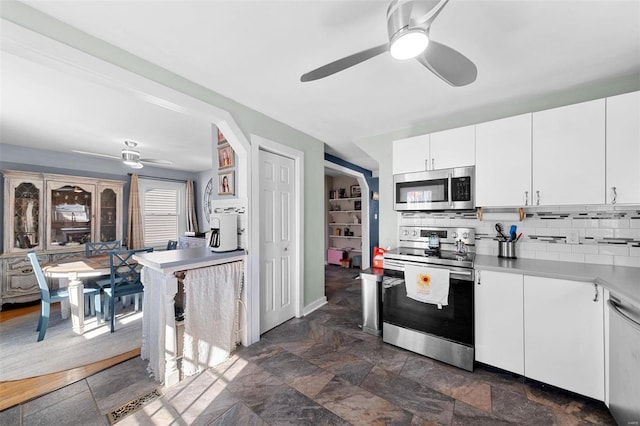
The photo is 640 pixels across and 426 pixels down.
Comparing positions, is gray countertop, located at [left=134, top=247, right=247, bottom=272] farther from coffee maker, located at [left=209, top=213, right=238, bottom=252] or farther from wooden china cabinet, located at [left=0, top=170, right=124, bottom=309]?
wooden china cabinet, located at [left=0, top=170, right=124, bottom=309]

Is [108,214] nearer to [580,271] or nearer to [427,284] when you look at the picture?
[427,284]

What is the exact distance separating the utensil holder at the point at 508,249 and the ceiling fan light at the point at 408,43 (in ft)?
6.64

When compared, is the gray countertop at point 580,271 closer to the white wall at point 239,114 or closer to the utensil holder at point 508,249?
the utensil holder at point 508,249

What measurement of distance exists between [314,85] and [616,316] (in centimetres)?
262

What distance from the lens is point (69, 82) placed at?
2.09 meters

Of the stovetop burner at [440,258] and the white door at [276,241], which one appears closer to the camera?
the stovetop burner at [440,258]

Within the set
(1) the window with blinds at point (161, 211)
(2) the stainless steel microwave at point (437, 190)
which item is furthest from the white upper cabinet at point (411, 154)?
(1) the window with blinds at point (161, 211)

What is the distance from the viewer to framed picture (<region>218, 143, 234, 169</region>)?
2.61m

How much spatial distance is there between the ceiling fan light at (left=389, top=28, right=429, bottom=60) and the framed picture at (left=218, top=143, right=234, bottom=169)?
1.92 m

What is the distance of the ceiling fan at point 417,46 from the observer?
3.50 ft

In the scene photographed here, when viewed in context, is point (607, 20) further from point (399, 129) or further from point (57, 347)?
point (57, 347)

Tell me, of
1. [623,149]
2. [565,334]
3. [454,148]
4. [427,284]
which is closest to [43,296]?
[427,284]

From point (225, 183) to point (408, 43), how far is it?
2150 mm

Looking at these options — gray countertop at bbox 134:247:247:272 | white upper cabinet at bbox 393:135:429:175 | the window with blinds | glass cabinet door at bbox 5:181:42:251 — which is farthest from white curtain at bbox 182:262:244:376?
the window with blinds
